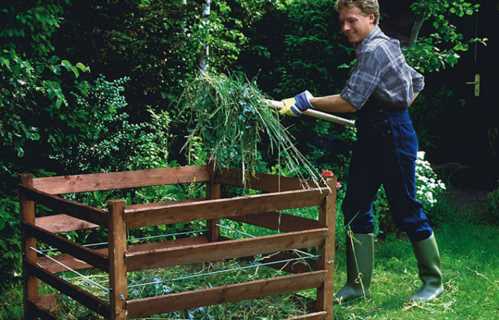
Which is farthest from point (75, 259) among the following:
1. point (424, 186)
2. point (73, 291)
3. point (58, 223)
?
point (424, 186)

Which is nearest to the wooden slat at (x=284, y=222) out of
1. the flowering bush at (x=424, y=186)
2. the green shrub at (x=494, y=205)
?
the flowering bush at (x=424, y=186)

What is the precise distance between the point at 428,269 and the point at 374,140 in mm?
914

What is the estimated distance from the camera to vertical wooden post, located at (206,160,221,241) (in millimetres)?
4645

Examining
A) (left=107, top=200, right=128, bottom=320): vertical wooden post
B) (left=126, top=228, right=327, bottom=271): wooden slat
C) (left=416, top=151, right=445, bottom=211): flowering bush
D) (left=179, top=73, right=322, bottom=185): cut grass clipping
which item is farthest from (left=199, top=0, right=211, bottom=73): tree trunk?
(left=107, top=200, right=128, bottom=320): vertical wooden post

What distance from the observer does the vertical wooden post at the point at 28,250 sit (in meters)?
4.03

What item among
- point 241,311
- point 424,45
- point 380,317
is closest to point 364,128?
point 380,317

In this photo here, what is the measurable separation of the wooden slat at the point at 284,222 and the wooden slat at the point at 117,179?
450 millimetres

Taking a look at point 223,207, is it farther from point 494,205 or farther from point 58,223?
point 494,205

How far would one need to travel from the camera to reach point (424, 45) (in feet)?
23.5

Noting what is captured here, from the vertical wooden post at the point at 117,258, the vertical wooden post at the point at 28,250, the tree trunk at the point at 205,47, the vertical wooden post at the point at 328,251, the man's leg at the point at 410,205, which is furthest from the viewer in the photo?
the tree trunk at the point at 205,47

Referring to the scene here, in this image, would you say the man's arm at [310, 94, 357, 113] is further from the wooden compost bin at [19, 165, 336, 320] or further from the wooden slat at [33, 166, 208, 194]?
the wooden slat at [33, 166, 208, 194]

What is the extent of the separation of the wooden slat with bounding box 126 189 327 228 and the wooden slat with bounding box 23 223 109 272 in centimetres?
21

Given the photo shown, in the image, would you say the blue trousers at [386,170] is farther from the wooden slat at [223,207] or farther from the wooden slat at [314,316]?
the wooden slat at [314,316]

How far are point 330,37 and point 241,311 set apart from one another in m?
4.34
